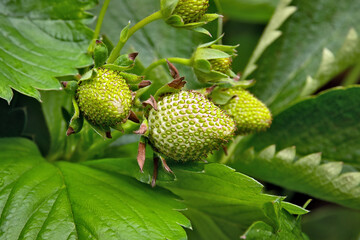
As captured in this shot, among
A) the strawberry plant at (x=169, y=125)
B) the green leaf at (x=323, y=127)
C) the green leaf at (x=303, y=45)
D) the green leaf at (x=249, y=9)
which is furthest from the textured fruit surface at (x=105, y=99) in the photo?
the green leaf at (x=249, y=9)

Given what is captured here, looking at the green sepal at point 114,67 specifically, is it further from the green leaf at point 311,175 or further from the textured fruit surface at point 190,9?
the green leaf at point 311,175

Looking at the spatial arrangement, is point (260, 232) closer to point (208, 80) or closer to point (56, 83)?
point (208, 80)

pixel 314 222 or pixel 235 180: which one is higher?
pixel 235 180

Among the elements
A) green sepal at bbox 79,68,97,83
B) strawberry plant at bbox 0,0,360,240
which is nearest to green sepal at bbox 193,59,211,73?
strawberry plant at bbox 0,0,360,240

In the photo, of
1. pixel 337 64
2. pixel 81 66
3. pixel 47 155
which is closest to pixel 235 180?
pixel 81 66

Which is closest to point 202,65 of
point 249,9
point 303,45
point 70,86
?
point 70,86

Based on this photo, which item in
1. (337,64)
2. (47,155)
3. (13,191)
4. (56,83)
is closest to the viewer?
(13,191)

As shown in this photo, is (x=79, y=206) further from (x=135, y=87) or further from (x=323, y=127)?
(x=323, y=127)
